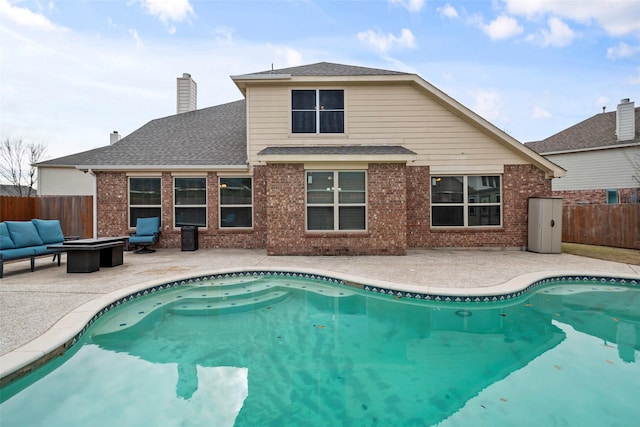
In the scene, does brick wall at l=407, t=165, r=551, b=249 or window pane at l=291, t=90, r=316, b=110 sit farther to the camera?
brick wall at l=407, t=165, r=551, b=249

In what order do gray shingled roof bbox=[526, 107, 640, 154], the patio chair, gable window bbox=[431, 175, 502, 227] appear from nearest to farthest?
the patio chair → gable window bbox=[431, 175, 502, 227] → gray shingled roof bbox=[526, 107, 640, 154]

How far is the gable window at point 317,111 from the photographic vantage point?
11.2 metres

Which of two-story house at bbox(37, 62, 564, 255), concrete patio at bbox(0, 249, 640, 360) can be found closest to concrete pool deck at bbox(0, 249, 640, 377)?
concrete patio at bbox(0, 249, 640, 360)

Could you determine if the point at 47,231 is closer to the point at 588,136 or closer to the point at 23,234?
the point at 23,234

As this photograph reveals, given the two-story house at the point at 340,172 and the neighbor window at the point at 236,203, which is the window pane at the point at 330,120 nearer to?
the two-story house at the point at 340,172

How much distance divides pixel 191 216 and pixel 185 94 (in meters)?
7.30

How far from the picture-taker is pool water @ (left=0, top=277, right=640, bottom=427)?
3137 mm

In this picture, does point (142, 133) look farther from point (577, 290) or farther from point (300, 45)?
point (577, 290)

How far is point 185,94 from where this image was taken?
15609 millimetres

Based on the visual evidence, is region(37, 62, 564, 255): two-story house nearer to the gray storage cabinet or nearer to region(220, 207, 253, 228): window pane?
region(220, 207, 253, 228): window pane

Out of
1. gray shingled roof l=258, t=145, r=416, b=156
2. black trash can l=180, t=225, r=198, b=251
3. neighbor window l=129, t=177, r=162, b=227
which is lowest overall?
black trash can l=180, t=225, r=198, b=251

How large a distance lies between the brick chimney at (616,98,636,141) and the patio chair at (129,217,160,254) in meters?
24.6

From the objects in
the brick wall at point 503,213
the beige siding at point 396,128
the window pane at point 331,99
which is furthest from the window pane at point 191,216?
the brick wall at point 503,213

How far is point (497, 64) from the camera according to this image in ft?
52.8
